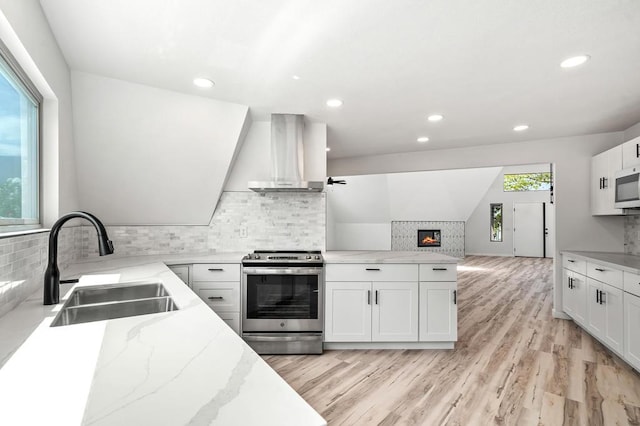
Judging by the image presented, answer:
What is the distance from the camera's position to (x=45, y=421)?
568 mm

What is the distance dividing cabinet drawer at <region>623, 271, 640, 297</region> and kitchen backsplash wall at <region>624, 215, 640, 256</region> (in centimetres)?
129

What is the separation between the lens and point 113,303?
1.52m

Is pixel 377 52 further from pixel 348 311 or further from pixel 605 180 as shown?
pixel 605 180

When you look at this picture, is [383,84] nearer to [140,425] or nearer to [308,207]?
[308,207]

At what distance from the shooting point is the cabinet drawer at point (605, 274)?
275 centimetres

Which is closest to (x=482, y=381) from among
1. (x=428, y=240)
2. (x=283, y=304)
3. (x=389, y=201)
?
(x=283, y=304)

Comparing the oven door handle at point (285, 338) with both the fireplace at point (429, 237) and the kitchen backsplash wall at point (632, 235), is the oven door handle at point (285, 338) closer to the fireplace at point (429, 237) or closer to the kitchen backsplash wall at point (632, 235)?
the kitchen backsplash wall at point (632, 235)

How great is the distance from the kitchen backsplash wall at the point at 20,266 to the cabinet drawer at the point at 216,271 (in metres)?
1.26

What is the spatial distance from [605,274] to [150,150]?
4.27 meters

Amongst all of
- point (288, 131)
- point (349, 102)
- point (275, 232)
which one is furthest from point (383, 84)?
point (275, 232)

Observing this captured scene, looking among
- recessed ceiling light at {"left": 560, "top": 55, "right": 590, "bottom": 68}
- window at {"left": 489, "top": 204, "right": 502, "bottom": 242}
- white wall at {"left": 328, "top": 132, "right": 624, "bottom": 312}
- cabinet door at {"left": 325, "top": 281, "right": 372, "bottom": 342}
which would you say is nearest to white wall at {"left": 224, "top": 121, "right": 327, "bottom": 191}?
cabinet door at {"left": 325, "top": 281, "right": 372, "bottom": 342}

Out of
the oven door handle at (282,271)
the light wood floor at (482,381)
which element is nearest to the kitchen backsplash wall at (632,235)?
the light wood floor at (482,381)

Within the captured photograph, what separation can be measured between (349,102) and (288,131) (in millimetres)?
739

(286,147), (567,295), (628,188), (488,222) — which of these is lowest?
(567,295)
